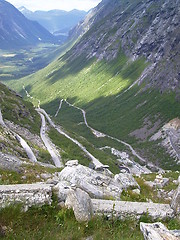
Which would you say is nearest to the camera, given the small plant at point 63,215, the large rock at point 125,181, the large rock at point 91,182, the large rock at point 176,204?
the small plant at point 63,215

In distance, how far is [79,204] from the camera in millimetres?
13617

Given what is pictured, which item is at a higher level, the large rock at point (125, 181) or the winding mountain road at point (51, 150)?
the large rock at point (125, 181)

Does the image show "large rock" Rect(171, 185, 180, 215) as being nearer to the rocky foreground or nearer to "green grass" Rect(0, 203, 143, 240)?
the rocky foreground

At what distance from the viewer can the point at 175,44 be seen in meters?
190

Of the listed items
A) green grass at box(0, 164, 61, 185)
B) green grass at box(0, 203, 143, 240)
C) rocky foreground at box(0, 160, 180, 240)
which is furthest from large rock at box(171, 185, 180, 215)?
green grass at box(0, 164, 61, 185)

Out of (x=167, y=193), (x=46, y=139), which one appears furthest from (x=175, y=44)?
(x=167, y=193)

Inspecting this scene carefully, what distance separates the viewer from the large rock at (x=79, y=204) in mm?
13234

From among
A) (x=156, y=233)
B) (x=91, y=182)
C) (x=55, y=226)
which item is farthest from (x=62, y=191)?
(x=156, y=233)

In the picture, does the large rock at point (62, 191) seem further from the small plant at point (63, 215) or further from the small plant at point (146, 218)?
the small plant at point (146, 218)

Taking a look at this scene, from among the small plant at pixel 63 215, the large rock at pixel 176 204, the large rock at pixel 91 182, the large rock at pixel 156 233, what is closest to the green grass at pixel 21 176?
the large rock at pixel 91 182

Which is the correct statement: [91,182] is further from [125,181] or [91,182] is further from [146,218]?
[125,181]

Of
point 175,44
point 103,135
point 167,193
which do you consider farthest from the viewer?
point 175,44

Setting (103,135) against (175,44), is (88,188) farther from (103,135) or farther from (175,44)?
(175,44)

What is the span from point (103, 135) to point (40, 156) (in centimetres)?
11535
